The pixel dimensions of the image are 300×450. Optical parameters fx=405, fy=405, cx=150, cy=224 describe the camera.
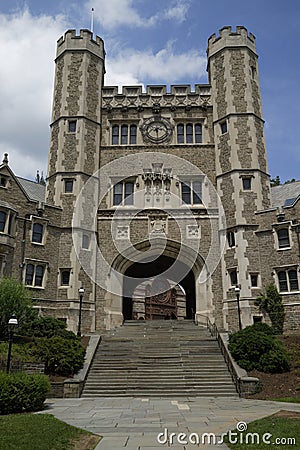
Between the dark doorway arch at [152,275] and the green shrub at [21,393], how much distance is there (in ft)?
55.3

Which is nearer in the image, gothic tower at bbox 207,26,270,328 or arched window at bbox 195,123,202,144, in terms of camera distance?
gothic tower at bbox 207,26,270,328

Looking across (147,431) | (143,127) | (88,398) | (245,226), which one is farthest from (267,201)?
(147,431)

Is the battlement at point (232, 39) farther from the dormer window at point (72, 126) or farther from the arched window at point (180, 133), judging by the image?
the dormer window at point (72, 126)

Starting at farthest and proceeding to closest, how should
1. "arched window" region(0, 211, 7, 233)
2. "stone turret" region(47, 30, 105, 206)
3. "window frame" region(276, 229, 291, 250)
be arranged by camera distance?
"stone turret" region(47, 30, 105, 206), "window frame" region(276, 229, 291, 250), "arched window" region(0, 211, 7, 233)

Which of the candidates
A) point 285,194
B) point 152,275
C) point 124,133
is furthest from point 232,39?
point 152,275

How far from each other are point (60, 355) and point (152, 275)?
17127 millimetres

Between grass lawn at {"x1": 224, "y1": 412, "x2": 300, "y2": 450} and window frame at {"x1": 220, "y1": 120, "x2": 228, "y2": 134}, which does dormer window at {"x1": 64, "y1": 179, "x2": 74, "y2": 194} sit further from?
grass lawn at {"x1": 224, "y1": 412, "x2": 300, "y2": 450}

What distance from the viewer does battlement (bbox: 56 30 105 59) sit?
2838 cm

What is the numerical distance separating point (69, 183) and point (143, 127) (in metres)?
6.69

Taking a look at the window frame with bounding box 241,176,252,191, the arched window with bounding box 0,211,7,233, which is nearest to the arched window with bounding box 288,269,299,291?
the window frame with bounding box 241,176,252,191

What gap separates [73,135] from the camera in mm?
26391

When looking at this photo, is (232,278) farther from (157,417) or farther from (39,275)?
(157,417)

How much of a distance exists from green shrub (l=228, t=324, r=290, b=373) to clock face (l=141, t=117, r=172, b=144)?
15.3m

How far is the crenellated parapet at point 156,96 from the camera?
28469mm
